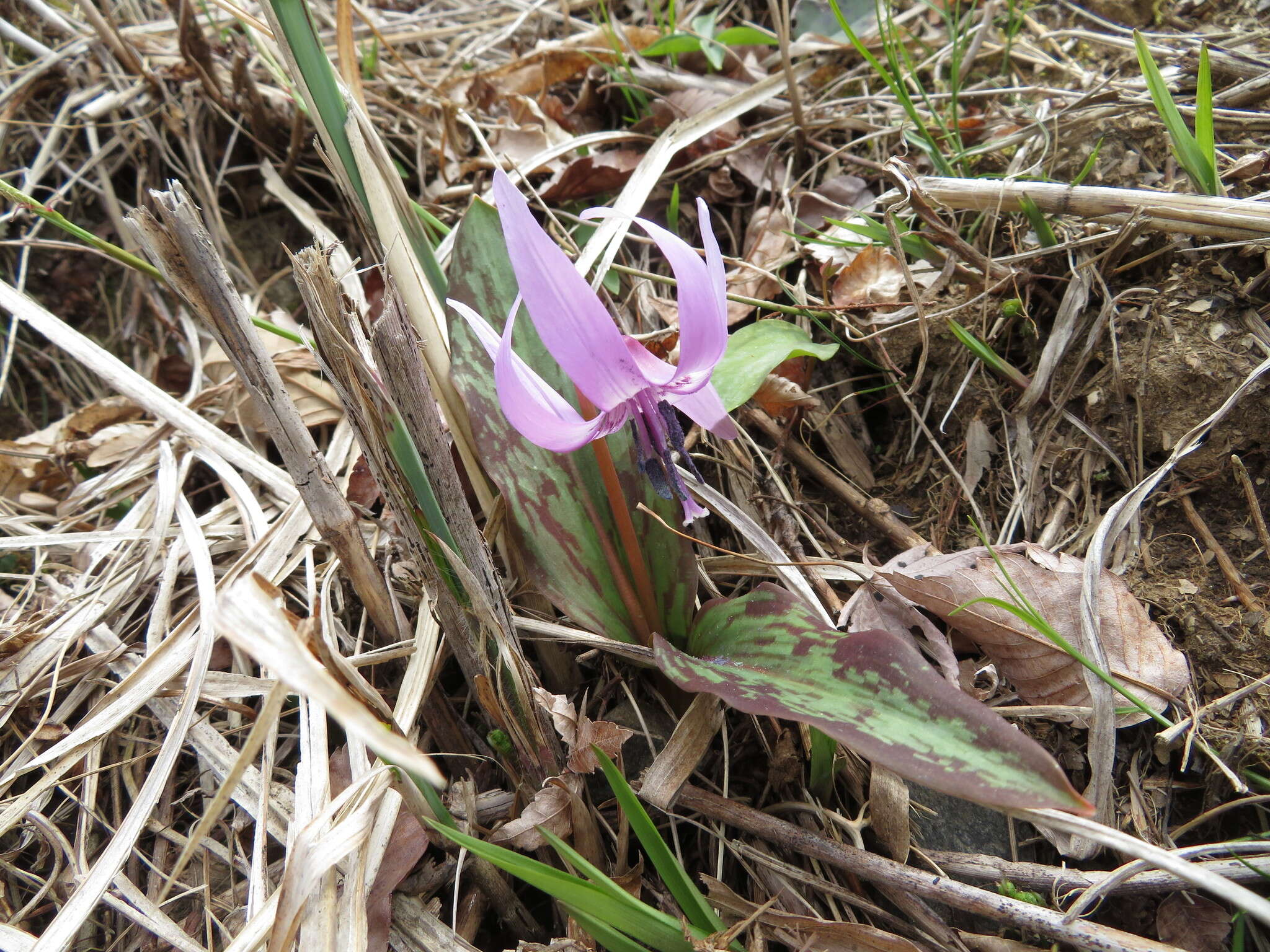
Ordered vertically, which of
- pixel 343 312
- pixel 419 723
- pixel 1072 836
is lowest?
pixel 1072 836

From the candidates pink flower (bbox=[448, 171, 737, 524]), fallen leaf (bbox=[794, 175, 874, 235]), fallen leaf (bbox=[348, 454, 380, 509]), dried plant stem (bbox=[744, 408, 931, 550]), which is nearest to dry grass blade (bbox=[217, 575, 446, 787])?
pink flower (bbox=[448, 171, 737, 524])

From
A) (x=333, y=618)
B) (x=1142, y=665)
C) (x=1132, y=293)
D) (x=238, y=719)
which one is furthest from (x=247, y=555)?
(x=1132, y=293)

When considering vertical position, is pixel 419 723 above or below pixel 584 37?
below

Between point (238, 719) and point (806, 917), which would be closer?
point (806, 917)

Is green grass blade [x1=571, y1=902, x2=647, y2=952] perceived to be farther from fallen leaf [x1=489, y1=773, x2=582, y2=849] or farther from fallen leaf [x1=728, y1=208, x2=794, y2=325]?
fallen leaf [x1=728, y1=208, x2=794, y2=325]

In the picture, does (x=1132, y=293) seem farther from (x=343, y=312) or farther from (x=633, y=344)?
Result: (x=343, y=312)

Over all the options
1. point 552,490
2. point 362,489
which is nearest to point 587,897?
point 552,490

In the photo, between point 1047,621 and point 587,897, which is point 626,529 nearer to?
point 587,897
